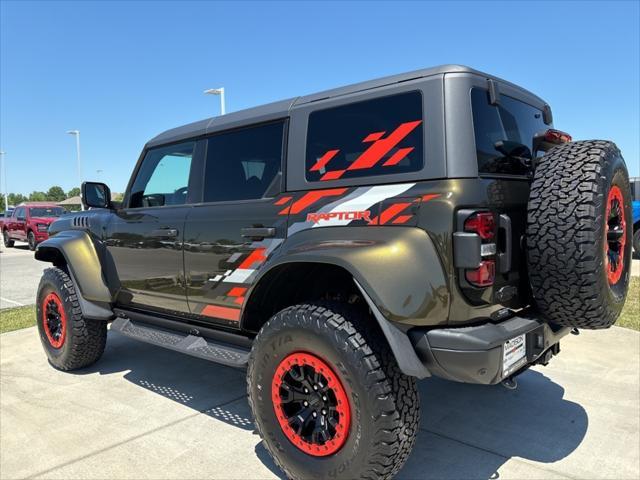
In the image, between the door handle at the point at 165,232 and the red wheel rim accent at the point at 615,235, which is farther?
the door handle at the point at 165,232

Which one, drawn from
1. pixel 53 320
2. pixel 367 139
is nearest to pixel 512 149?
pixel 367 139

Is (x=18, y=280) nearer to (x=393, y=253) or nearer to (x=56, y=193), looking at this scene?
(x=393, y=253)

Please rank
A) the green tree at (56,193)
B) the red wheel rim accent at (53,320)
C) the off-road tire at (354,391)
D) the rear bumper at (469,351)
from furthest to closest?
the green tree at (56,193) < the red wheel rim accent at (53,320) < the off-road tire at (354,391) < the rear bumper at (469,351)

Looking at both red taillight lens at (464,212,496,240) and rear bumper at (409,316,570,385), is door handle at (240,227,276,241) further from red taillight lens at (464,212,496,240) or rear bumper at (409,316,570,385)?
red taillight lens at (464,212,496,240)

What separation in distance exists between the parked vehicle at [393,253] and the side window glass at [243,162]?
0.01 metres

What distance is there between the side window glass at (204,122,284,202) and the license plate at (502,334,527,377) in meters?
1.61

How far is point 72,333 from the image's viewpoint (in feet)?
13.8

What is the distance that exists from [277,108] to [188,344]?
166 centimetres

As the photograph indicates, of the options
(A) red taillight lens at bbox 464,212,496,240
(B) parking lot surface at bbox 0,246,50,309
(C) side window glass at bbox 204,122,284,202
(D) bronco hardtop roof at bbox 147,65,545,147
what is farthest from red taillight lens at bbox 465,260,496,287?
(B) parking lot surface at bbox 0,246,50,309

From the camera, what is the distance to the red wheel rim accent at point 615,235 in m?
2.49

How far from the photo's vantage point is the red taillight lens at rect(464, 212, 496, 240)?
7.06ft

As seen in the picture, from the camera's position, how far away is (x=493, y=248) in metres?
2.22

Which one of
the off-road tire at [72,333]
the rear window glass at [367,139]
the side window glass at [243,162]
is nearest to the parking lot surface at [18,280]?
the off-road tire at [72,333]

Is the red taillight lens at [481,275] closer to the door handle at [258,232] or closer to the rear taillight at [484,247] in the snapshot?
the rear taillight at [484,247]
